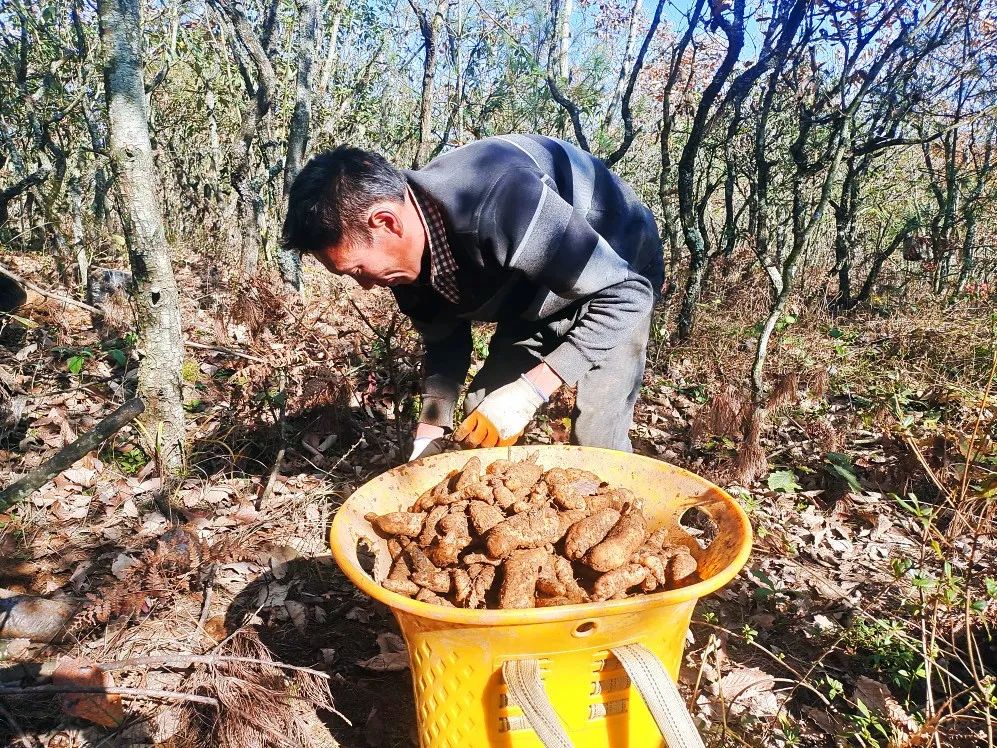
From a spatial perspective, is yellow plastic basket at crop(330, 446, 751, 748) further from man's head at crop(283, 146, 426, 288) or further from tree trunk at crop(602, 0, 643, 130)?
tree trunk at crop(602, 0, 643, 130)

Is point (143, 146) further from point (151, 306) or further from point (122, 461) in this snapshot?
point (122, 461)

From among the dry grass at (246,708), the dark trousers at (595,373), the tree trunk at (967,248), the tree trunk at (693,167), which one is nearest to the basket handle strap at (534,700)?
the dry grass at (246,708)

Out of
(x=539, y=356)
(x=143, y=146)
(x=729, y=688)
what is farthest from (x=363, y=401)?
(x=729, y=688)

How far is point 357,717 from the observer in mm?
2082

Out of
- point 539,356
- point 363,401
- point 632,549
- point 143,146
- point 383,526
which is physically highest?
point 143,146

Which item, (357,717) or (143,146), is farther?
(143,146)

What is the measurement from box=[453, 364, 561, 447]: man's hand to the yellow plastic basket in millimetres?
464

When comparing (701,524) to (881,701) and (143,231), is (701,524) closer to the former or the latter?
(881,701)

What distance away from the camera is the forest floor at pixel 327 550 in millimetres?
1873

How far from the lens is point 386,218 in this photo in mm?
1956

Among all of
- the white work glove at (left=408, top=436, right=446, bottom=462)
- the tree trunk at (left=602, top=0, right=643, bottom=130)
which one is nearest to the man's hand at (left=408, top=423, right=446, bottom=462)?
Answer: the white work glove at (left=408, top=436, right=446, bottom=462)

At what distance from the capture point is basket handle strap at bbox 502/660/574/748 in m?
1.25

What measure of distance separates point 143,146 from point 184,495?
5.46ft

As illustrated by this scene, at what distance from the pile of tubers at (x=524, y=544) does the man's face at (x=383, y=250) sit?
2.45ft
